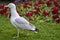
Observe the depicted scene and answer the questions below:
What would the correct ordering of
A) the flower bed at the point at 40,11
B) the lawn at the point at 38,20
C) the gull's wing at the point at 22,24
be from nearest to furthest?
the gull's wing at the point at 22,24, the lawn at the point at 38,20, the flower bed at the point at 40,11

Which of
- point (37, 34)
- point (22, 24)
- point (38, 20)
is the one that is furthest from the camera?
point (38, 20)

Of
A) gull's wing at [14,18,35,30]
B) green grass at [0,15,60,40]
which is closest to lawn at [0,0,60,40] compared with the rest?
green grass at [0,15,60,40]

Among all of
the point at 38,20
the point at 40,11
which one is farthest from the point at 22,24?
the point at 40,11

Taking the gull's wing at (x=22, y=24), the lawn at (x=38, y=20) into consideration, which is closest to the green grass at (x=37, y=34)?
the lawn at (x=38, y=20)

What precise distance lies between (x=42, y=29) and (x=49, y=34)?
47 cm

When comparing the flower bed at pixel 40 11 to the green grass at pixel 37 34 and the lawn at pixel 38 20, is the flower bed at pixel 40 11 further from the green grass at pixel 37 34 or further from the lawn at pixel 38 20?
the green grass at pixel 37 34

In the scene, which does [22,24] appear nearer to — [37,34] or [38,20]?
[37,34]

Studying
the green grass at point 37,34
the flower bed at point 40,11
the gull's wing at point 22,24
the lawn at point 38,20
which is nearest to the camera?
the gull's wing at point 22,24

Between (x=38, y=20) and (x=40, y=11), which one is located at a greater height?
(x=40, y=11)

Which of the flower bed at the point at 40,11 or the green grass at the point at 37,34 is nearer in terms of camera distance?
the green grass at the point at 37,34

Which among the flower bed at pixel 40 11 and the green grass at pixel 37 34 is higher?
the flower bed at pixel 40 11

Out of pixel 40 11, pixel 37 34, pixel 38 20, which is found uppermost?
pixel 40 11

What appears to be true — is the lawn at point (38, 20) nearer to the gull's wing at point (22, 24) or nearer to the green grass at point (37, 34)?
the green grass at point (37, 34)

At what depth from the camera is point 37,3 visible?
32.5 ft
